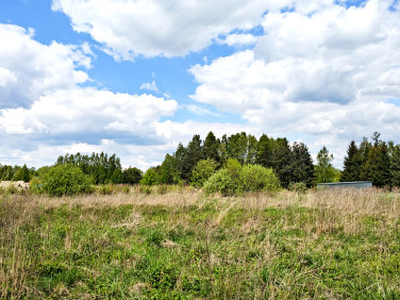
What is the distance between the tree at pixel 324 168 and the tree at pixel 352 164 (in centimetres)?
254

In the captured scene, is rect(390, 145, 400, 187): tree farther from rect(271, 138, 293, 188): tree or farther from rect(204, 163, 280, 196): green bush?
rect(204, 163, 280, 196): green bush

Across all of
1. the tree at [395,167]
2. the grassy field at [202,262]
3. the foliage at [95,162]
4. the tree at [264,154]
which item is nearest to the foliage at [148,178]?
the foliage at [95,162]

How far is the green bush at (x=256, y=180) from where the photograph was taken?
1705cm

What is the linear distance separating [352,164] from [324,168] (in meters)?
4.77

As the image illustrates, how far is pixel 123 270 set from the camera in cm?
381

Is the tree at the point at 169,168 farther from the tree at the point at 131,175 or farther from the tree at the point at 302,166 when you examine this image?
the tree at the point at 302,166

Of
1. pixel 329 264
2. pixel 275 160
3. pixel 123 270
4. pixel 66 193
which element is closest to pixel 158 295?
pixel 123 270

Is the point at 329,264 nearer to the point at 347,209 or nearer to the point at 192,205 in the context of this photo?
the point at 347,209

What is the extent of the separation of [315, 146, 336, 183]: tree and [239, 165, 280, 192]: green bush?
28.8 meters

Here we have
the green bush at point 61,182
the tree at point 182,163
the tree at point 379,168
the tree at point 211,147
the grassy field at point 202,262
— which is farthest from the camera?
the tree at point 211,147

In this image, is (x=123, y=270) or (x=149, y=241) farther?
(x=149, y=241)

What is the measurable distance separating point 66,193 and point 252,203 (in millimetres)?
10151

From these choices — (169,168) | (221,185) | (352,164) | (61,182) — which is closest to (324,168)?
(352,164)

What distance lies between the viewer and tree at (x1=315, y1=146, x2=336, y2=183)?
42.7 m
